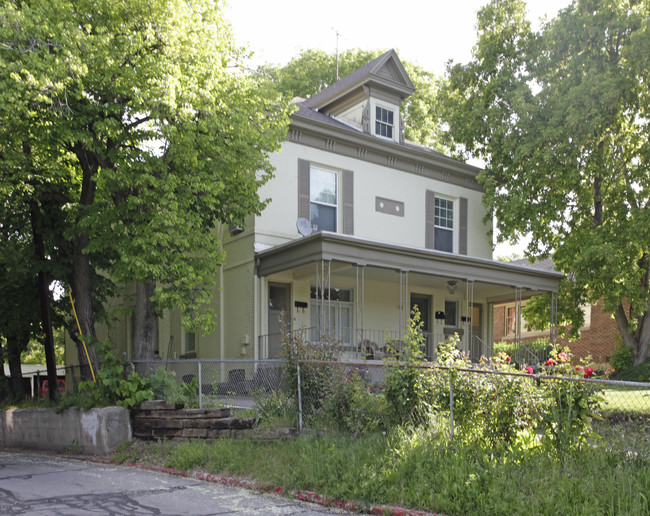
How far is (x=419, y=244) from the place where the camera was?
19766mm

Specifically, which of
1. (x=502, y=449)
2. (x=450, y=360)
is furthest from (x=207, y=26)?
(x=502, y=449)

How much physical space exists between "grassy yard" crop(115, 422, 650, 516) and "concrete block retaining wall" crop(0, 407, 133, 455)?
9.01 ft

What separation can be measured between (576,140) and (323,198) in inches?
Answer: 297

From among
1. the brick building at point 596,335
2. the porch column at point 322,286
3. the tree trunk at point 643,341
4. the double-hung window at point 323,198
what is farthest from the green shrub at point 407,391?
the brick building at point 596,335

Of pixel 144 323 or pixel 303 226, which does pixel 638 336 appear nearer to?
pixel 303 226

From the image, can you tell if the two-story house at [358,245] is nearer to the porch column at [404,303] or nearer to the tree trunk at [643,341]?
the porch column at [404,303]

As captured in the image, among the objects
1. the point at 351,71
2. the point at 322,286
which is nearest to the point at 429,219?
the point at 322,286

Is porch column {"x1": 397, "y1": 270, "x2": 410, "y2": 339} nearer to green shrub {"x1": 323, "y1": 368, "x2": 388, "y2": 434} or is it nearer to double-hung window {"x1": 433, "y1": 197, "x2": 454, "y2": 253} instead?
double-hung window {"x1": 433, "y1": 197, "x2": 454, "y2": 253}

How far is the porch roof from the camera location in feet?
50.1

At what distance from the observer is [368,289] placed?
63.0 ft

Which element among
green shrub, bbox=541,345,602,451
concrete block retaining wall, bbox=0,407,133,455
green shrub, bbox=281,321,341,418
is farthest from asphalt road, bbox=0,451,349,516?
green shrub, bbox=541,345,602,451

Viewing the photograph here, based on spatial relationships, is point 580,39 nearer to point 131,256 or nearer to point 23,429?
point 131,256

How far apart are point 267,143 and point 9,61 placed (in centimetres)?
513

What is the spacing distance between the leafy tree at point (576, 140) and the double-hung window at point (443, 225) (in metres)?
1.32
